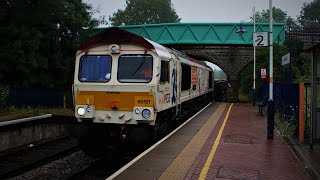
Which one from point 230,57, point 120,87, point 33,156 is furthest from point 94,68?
point 230,57

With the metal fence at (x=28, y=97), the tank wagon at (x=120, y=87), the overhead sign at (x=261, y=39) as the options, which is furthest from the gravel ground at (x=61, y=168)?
the metal fence at (x=28, y=97)

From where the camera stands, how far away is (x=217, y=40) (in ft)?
119

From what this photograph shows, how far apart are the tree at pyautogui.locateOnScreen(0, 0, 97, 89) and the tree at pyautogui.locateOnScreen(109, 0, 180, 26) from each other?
2288 inches

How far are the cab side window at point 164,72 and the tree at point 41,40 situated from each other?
47.0 ft

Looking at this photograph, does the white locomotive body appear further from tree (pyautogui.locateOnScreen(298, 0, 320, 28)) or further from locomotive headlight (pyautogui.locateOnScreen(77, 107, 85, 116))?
tree (pyautogui.locateOnScreen(298, 0, 320, 28))

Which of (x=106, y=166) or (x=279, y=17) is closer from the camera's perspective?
(x=106, y=166)

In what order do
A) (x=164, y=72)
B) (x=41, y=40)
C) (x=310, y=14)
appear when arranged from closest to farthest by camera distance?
(x=164, y=72) → (x=41, y=40) → (x=310, y=14)

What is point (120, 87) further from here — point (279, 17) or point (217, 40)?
point (279, 17)

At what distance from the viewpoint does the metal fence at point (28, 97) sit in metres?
20.2

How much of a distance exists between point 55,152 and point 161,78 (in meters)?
5.41

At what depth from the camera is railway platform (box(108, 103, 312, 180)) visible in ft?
28.4

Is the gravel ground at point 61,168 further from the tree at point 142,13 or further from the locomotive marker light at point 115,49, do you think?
the tree at point 142,13

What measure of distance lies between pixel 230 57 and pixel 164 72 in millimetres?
25660

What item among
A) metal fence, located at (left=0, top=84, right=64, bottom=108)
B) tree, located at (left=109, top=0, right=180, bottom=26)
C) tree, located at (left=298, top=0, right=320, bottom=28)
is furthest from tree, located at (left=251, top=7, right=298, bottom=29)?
metal fence, located at (left=0, top=84, right=64, bottom=108)
